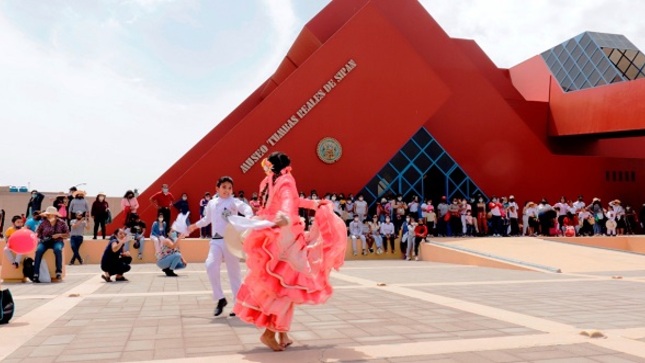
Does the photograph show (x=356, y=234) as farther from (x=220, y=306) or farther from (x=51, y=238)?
(x=220, y=306)

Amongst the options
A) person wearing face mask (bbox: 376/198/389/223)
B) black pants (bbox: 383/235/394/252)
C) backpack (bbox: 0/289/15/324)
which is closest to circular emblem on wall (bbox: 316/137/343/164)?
person wearing face mask (bbox: 376/198/389/223)

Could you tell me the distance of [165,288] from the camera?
8.90 m

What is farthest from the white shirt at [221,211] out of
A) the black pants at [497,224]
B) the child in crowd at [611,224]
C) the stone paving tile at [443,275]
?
the child in crowd at [611,224]

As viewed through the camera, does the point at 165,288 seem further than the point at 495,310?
Yes

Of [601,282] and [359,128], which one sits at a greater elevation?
[359,128]

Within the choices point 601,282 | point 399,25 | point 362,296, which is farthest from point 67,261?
point 399,25

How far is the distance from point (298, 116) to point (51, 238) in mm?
9690

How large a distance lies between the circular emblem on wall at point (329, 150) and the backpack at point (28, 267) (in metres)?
10.3

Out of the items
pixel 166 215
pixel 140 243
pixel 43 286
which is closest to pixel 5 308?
pixel 43 286

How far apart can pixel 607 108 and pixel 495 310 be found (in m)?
20.1

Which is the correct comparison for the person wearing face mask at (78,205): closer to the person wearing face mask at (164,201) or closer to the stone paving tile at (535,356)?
the person wearing face mask at (164,201)

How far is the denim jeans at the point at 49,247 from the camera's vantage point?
10.1 metres

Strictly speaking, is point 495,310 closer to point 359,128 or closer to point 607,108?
point 359,128

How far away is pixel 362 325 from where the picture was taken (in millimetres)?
5398
